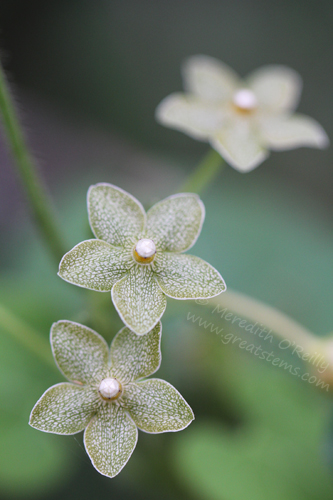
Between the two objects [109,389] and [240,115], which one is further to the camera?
[240,115]

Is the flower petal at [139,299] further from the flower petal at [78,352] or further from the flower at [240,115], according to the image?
the flower at [240,115]

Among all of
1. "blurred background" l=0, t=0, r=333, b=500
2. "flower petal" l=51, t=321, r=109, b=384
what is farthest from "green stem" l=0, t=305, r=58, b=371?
"flower petal" l=51, t=321, r=109, b=384

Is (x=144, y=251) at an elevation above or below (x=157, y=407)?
above

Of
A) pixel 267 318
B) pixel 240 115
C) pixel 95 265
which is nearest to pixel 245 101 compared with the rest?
→ pixel 240 115

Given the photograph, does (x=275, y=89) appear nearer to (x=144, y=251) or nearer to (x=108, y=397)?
(x=144, y=251)

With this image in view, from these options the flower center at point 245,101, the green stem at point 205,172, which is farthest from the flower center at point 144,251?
the flower center at point 245,101

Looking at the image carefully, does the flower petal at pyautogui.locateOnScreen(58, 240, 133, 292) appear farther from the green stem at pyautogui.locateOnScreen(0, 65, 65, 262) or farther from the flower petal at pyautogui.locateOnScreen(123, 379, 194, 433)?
the green stem at pyautogui.locateOnScreen(0, 65, 65, 262)
